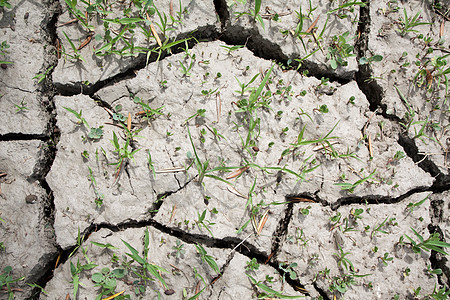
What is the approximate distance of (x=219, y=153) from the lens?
7.18ft

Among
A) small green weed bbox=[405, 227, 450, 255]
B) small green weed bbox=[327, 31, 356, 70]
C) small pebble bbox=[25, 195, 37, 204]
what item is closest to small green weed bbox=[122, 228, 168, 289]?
small pebble bbox=[25, 195, 37, 204]

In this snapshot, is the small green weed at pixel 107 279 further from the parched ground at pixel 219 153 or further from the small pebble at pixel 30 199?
the small pebble at pixel 30 199

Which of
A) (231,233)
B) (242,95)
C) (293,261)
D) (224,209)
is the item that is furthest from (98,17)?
(293,261)

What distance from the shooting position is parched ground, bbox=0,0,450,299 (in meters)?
1.98

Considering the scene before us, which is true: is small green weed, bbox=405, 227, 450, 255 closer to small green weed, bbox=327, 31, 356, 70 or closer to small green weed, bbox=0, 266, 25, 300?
small green weed, bbox=327, 31, 356, 70

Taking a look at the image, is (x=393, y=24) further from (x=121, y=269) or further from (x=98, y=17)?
(x=121, y=269)

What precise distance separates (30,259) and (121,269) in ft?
1.68

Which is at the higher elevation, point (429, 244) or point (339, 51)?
point (339, 51)

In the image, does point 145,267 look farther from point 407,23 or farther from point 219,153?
point 407,23

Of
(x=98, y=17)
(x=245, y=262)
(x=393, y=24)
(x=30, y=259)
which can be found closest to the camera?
(x=30, y=259)

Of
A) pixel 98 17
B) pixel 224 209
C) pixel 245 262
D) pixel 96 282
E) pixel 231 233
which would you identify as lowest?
pixel 96 282

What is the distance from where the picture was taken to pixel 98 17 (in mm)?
2281

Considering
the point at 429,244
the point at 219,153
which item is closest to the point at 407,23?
the point at 429,244

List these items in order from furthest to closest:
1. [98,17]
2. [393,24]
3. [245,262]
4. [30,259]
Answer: [393,24] → [98,17] → [245,262] → [30,259]
